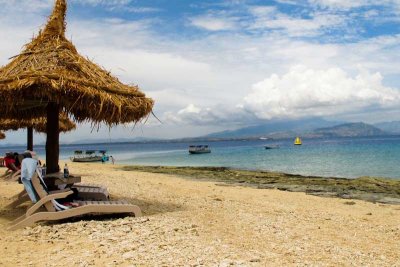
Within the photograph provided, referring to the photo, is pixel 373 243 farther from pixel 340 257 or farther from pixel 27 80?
pixel 27 80

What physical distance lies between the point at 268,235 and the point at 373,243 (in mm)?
1720

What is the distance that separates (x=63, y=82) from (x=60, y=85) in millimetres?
66

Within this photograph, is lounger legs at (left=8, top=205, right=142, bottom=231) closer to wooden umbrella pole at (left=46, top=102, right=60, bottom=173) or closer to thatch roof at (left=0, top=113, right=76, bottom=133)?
wooden umbrella pole at (left=46, top=102, right=60, bottom=173)

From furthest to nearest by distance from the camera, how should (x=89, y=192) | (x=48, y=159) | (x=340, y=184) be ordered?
(x=340, y=184)
(x=89, y=192)
(x=48, y=159)

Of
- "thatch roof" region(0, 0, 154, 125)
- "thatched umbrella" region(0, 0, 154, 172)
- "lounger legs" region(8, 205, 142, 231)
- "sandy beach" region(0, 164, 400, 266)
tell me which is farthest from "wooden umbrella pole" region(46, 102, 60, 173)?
"lounger legs" region(8, 205, 142, 231)

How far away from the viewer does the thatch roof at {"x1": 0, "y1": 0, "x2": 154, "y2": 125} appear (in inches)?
249

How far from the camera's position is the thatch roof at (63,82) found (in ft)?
20.8

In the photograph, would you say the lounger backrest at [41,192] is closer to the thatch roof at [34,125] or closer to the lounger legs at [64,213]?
the lounger legs at [64,213]

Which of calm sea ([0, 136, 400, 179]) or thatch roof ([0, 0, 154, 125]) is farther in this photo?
calm sea ([0, 136, 400, 179])

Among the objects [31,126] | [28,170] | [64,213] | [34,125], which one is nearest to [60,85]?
A: [28,170]

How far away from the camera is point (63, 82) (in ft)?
20.7

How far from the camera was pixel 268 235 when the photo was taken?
250 inches

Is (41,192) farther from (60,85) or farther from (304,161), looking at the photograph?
(304,161)

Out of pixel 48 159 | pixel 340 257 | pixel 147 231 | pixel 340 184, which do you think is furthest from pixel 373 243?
pixel 340 184
